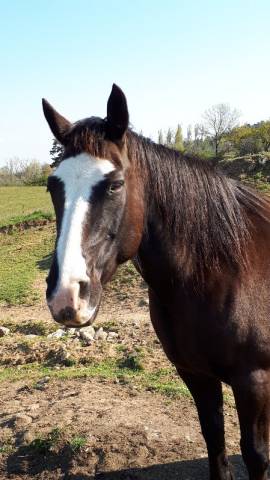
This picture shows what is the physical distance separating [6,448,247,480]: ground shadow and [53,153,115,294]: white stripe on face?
2332 millimetres

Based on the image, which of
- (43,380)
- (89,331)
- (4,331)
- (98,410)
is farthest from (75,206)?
(4,331)

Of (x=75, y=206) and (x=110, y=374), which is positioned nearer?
(x=75, y=206)

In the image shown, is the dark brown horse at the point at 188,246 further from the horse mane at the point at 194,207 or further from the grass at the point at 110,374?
the grass at the point at 110,374

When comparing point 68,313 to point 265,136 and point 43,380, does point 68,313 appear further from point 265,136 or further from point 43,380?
point 265,136

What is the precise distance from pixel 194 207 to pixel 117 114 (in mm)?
701

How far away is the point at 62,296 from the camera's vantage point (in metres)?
1.92

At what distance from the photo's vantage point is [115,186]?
7.11 feet

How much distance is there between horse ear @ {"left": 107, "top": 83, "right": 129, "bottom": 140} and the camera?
2.17m

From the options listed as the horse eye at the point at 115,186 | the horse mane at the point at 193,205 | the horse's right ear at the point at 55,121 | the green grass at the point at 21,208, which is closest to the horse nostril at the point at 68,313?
the horse eye at the point at 115,186

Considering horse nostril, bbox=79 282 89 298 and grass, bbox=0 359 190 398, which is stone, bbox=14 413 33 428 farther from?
horse nostril, bbox=79 282 89 298

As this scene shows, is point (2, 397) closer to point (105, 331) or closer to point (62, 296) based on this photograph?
point (105, 331)

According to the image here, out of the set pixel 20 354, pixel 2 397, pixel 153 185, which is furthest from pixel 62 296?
pixel 20 354

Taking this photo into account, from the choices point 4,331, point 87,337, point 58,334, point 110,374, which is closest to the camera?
point 110,374

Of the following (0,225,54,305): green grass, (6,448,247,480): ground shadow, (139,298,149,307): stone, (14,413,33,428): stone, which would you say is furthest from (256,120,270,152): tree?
(6,448,247,480): ground shadow
